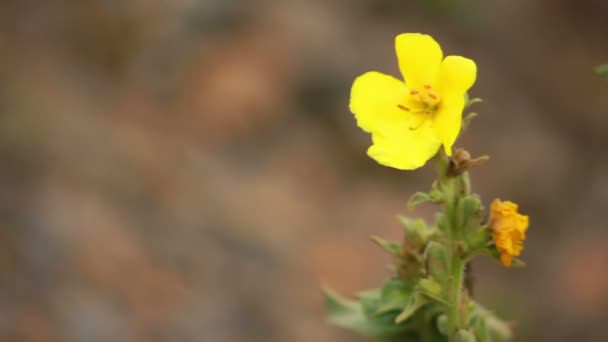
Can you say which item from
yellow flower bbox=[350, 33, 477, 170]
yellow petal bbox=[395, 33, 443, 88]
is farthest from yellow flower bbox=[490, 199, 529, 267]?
yellow petal bbox=[395, 33, 443, 88]

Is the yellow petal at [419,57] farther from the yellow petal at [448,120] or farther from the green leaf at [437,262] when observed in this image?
the green leaf at [437,262]

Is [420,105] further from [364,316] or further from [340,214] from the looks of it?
[340,214]

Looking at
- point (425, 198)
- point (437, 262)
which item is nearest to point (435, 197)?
point (425, 198)

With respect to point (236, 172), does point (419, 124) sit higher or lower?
lower

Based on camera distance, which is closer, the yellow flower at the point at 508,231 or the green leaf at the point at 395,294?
the yellow flower at the point at 508,231

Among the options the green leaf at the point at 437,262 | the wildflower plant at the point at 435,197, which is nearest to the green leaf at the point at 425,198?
the wildflower plant at the point at 435,197

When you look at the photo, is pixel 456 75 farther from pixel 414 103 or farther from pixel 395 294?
pixel 395 294

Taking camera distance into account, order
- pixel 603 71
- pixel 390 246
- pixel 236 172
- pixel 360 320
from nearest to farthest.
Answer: pixel 603 71 → pixel 390 246 → pixel 360 320 → pixel 236 172

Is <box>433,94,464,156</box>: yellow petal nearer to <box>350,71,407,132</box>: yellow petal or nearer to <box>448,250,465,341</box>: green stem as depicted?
Answer: <box>350,71,407,132</box>: yellow petal

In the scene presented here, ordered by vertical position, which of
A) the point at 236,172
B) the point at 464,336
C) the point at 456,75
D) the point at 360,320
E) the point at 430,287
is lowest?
the point at 464,336
